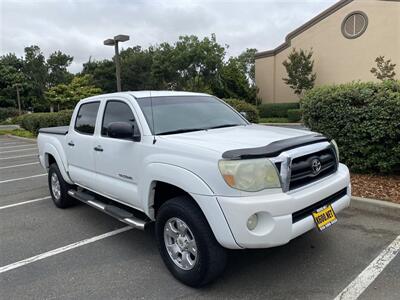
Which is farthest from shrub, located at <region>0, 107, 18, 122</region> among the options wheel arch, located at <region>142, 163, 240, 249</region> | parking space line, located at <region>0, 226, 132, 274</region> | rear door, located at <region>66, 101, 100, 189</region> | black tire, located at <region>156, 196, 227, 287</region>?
black tire, located at <region>156, 196, 227, 287</region>

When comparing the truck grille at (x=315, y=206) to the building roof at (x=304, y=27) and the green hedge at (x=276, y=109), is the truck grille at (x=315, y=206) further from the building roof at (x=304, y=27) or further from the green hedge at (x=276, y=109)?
the building roof at (x=304, y=27)

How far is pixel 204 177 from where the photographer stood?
295 centimetres

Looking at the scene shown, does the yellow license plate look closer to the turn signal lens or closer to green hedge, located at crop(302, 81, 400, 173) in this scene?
the turn signal lens

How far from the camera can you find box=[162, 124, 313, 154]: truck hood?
3.13m

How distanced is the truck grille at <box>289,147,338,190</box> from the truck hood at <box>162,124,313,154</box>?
11.2 inches

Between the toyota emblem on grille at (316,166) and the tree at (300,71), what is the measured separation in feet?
95.5

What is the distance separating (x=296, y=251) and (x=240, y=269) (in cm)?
73

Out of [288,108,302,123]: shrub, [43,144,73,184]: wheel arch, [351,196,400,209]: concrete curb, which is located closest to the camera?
→ [351,196,400,209]: concrete curb

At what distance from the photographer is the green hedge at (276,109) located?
31562mm

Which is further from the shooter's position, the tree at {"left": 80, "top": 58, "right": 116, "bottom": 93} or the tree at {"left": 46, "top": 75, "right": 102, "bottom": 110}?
the tree at {"left": 80, "top": 58, "right": 116, "bottom": 93}

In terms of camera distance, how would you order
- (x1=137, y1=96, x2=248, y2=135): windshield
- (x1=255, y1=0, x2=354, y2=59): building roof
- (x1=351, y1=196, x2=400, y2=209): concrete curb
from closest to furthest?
(x1=137, y1=96, x2=248, y2=135): windshield → (x1=351, y1=196, x2=400, y2=209): concrete curb → (x1=255, y1=0, x2=354, y2=59): building roof

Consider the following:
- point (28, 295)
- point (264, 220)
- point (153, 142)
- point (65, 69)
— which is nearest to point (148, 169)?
point (153, 142)

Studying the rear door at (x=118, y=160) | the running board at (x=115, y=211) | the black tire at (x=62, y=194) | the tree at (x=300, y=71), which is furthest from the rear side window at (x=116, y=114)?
the tree at (x=300, y=71)

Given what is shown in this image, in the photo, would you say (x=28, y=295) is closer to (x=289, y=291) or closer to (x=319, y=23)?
(x=289, y=291)
